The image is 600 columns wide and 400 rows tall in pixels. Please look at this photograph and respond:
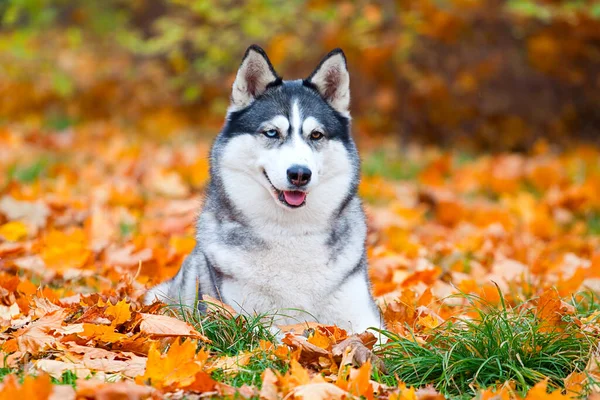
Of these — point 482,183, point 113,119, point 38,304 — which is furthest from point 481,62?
point 38,304

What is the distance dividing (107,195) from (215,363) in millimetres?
3783

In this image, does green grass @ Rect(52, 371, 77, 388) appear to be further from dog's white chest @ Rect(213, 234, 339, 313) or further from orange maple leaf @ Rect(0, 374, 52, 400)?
dog's white chest @ Rect(213, 234, 339, 313)

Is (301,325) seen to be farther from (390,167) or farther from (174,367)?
(390,167)

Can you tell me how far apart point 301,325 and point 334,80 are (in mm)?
1301

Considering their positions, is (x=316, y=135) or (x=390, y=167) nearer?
(x=316, y=135)

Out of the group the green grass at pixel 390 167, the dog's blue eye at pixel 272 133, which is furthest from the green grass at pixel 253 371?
the green grass at pixel 390 167

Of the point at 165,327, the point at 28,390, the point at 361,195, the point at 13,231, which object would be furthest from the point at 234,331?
the point at 361,195

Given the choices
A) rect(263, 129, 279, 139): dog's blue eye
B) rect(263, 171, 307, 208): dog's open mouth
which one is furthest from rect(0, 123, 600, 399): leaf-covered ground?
rect(263, 129, 279, 139): dog's blue eye

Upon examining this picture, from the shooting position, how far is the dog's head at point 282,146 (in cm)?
351

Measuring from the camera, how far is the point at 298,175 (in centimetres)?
342

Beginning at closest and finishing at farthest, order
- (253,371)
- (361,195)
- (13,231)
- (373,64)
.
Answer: (253,371) → (13,231) → (361,195) → (373,64)

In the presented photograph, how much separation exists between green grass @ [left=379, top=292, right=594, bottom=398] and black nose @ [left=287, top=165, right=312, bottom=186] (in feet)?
2.57

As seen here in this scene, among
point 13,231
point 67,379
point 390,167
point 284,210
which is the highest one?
point 284,210

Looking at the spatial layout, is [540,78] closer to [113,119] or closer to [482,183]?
[482,183]
